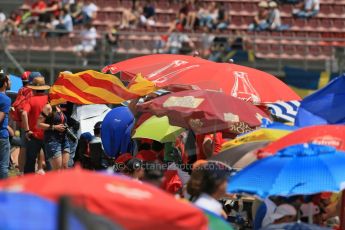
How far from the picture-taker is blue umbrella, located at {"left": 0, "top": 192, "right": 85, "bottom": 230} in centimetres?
530

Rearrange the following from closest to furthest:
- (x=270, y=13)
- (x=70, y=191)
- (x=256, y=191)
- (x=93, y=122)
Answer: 1. (x=70, y=191)
2. (x=256, y=191)
3. (x=93, y=122)
4. (x=270, y=13)

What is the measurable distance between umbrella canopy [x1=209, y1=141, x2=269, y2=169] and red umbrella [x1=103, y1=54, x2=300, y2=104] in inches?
125

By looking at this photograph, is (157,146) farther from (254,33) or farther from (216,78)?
(254,33)

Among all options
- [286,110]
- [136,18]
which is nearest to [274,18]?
[136,18]

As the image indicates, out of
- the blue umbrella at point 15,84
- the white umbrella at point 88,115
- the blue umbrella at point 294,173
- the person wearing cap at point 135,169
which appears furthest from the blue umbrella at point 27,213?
the blue umbrella at point 15,84

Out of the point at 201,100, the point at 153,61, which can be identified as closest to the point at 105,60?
the point at 153,61

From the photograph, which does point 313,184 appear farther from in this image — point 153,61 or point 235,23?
point 235,23

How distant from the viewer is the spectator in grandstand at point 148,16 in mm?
25344

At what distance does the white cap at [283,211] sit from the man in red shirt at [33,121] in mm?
6030

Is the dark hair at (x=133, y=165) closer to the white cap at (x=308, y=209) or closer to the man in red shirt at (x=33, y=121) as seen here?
the white cap at (x=308, y=209)

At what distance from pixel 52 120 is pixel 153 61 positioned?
1370 millimetres

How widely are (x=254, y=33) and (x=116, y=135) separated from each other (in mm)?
11582

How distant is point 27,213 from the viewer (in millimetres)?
5359

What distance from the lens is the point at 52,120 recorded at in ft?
42.9
